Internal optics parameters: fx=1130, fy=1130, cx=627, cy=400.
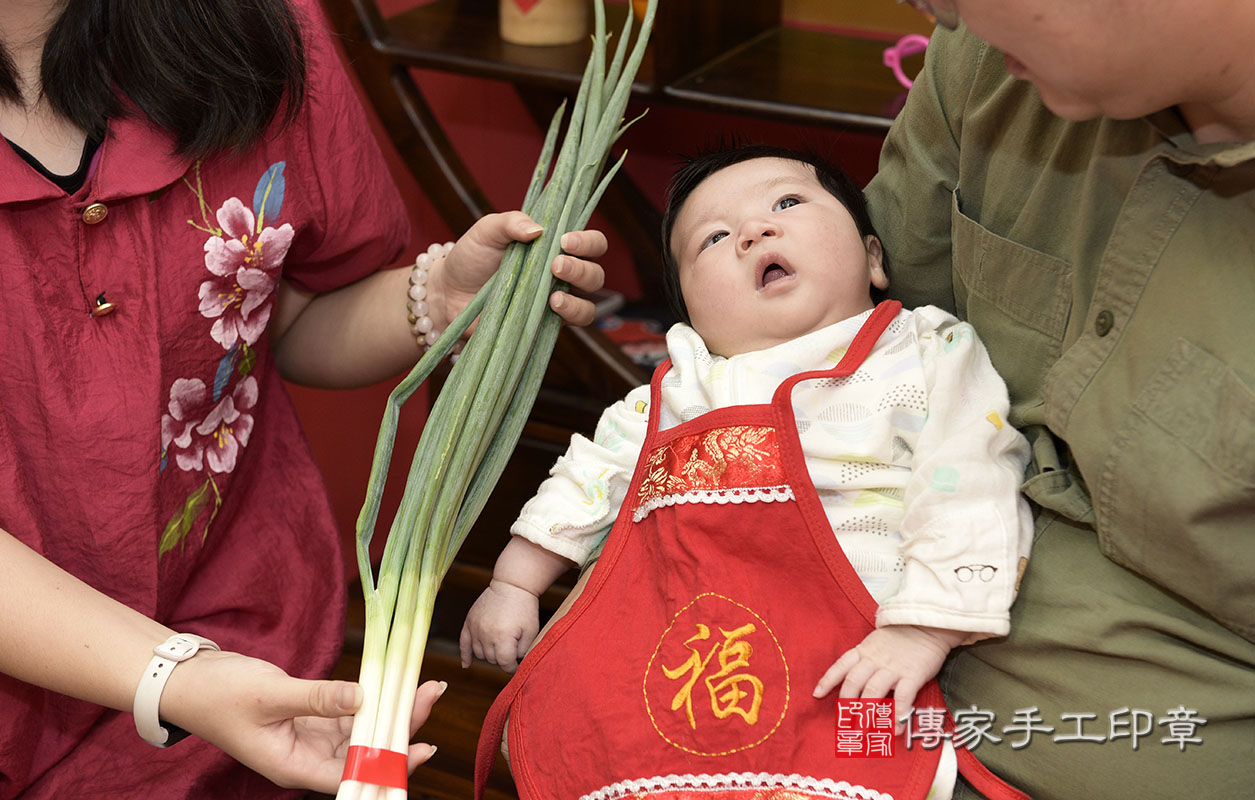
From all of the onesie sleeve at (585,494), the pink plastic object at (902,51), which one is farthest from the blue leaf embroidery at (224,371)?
the pink plastic object at (902,51)

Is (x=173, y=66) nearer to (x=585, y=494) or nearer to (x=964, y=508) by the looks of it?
(x=585, y=494)

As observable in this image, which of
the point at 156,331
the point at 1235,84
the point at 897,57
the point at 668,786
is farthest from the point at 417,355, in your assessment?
the point at 897,57

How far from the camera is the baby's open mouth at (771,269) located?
113cm

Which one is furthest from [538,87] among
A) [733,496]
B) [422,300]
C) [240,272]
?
[733,496]

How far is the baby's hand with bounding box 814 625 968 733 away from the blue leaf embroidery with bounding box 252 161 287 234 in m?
0.74

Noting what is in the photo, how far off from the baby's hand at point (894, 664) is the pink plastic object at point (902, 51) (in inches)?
47.4

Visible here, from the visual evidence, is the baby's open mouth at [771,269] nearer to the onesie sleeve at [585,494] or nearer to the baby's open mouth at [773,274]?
the baby's open mouth at [773,274]

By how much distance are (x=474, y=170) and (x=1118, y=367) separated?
6.54 feet

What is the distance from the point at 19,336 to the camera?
1056 millimetres

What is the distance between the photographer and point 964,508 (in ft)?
3.03

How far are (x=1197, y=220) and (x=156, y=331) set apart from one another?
924 millimetres

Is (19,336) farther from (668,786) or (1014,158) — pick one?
(1014,158)

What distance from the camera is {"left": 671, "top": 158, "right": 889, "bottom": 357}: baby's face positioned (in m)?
1.12

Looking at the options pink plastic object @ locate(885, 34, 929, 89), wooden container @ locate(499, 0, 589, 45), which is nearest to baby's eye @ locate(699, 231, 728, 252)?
pink plastic object @ locate(885, 34, 929, 89)
